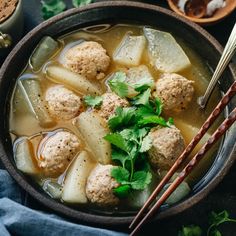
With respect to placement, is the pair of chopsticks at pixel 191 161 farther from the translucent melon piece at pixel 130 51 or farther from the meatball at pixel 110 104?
the translucent melon piece at pixel 130 51

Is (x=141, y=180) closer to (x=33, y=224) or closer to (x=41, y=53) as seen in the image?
(x=33, y=224)

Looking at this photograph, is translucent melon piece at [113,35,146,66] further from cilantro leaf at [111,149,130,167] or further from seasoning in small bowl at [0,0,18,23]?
seasoning in small bowl at [0,0,18,23]

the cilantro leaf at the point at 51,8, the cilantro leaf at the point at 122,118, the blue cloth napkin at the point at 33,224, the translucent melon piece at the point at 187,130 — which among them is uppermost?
the cilantro leaf at the point at 51,8

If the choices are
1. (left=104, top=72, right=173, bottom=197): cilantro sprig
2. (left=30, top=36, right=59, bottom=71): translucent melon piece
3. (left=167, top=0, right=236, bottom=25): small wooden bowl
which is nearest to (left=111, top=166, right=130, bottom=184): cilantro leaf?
(left=104, top=72, right=173, bottom=197): cilantro sprig

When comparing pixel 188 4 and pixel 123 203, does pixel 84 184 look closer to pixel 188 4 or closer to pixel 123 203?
pixel 123 203

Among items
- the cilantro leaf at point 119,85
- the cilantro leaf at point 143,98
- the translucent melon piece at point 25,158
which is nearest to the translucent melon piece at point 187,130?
the cilantro leaf at point 143,98

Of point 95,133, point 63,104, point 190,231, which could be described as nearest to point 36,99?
point 63,104
